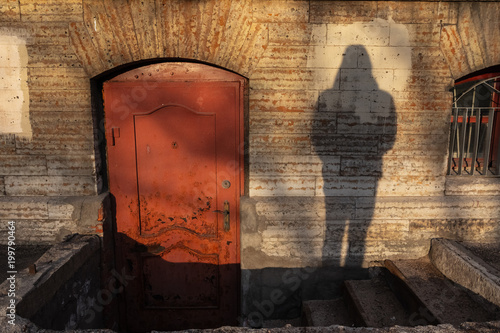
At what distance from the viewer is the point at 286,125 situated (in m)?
3.55

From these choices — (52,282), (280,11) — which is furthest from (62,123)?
(280,11)

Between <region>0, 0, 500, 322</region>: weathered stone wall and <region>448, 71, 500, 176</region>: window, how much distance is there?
259mm

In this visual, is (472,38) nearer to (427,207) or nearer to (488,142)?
(488,142)

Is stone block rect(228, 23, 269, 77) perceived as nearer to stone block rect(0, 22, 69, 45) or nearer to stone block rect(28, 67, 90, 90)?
stone block rect(28, 67, 90, 90)

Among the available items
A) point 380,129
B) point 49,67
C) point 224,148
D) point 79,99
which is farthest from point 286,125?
point 49,67

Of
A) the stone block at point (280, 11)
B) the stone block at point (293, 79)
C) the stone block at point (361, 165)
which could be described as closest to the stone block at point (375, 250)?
the stone block at point (361, 165)

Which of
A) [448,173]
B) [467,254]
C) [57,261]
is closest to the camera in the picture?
[57,261]

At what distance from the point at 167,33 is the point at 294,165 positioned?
6.15 feet

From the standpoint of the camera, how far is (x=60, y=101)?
136 inches

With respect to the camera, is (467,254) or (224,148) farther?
(224,148)

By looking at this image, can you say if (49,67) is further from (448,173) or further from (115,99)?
(448,173)

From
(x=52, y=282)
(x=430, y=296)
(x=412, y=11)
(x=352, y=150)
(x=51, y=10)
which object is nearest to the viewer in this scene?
(x=52, y=282)

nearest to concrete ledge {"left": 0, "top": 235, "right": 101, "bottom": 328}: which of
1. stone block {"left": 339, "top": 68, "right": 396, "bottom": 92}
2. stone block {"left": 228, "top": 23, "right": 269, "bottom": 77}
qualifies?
stone block {"left": 228, "top": 23, "right": 269, "bottom": 77}

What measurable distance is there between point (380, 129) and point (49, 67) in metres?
3.50
